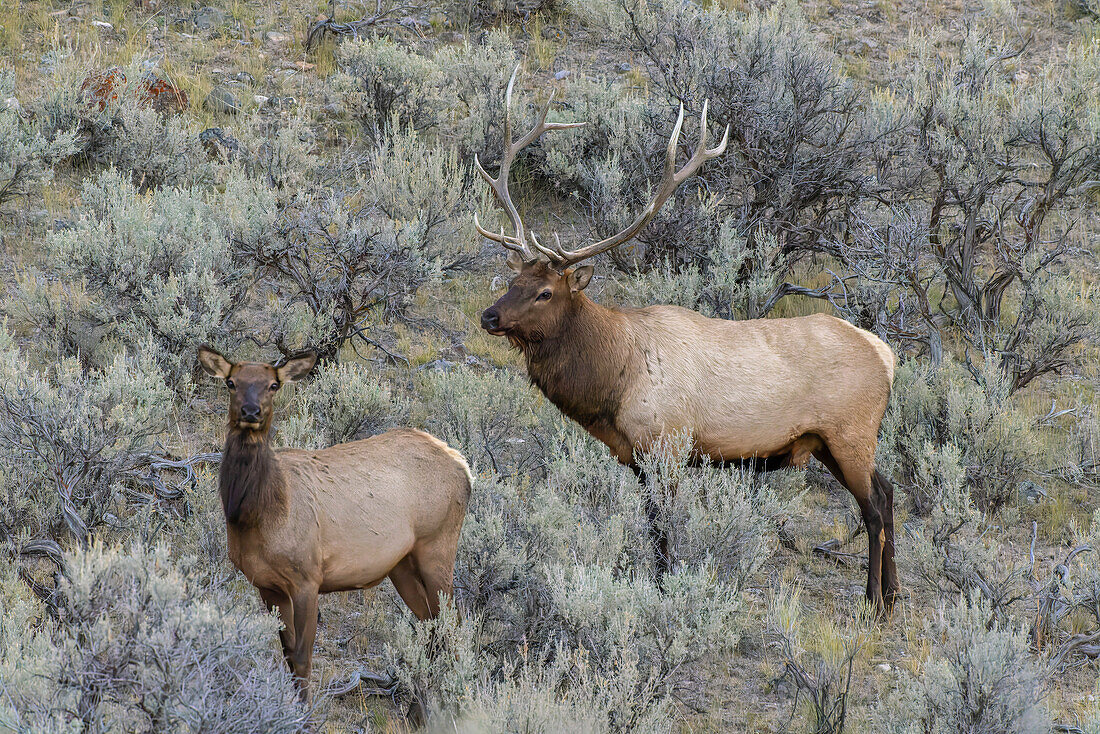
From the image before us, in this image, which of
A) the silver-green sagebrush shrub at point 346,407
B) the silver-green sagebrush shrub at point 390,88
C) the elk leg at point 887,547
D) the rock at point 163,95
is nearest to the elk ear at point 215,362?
the silver-green sagebrush shrub at point 346,407

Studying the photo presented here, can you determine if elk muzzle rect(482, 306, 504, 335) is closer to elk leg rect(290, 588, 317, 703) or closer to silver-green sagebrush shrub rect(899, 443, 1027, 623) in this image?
elk leg rect(290, 588, 317, 703)

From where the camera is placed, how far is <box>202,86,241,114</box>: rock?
12.0 meters

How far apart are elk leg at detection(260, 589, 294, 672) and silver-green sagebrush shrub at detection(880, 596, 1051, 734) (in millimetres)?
2885

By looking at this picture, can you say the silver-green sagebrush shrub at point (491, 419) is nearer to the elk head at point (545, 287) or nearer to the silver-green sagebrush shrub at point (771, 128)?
the elk head at point (545, 287)

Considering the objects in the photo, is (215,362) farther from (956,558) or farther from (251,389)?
(956,558)

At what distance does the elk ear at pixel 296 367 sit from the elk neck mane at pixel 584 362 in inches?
80.6

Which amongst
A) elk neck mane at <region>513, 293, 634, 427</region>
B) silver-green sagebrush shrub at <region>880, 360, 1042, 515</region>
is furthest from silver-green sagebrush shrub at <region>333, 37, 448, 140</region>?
silver-green sagebrush shrub at <region>880, 360, 1042, 515</region>

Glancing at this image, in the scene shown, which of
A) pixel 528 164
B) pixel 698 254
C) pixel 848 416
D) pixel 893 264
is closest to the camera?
pixel 848 416

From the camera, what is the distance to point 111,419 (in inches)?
254

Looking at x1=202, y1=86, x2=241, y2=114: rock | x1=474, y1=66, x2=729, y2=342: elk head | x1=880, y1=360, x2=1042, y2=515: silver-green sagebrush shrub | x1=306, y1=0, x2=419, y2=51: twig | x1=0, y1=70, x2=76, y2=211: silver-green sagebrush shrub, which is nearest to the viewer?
x1=474, y1=66, x2=729, y2=342: elk head

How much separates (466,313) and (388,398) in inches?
99.5

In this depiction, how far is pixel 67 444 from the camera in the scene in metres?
6.36

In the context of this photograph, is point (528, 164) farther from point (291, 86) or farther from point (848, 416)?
point (848, 416)

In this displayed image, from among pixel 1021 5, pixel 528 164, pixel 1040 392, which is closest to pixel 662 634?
Answer: pixel 1040 392
